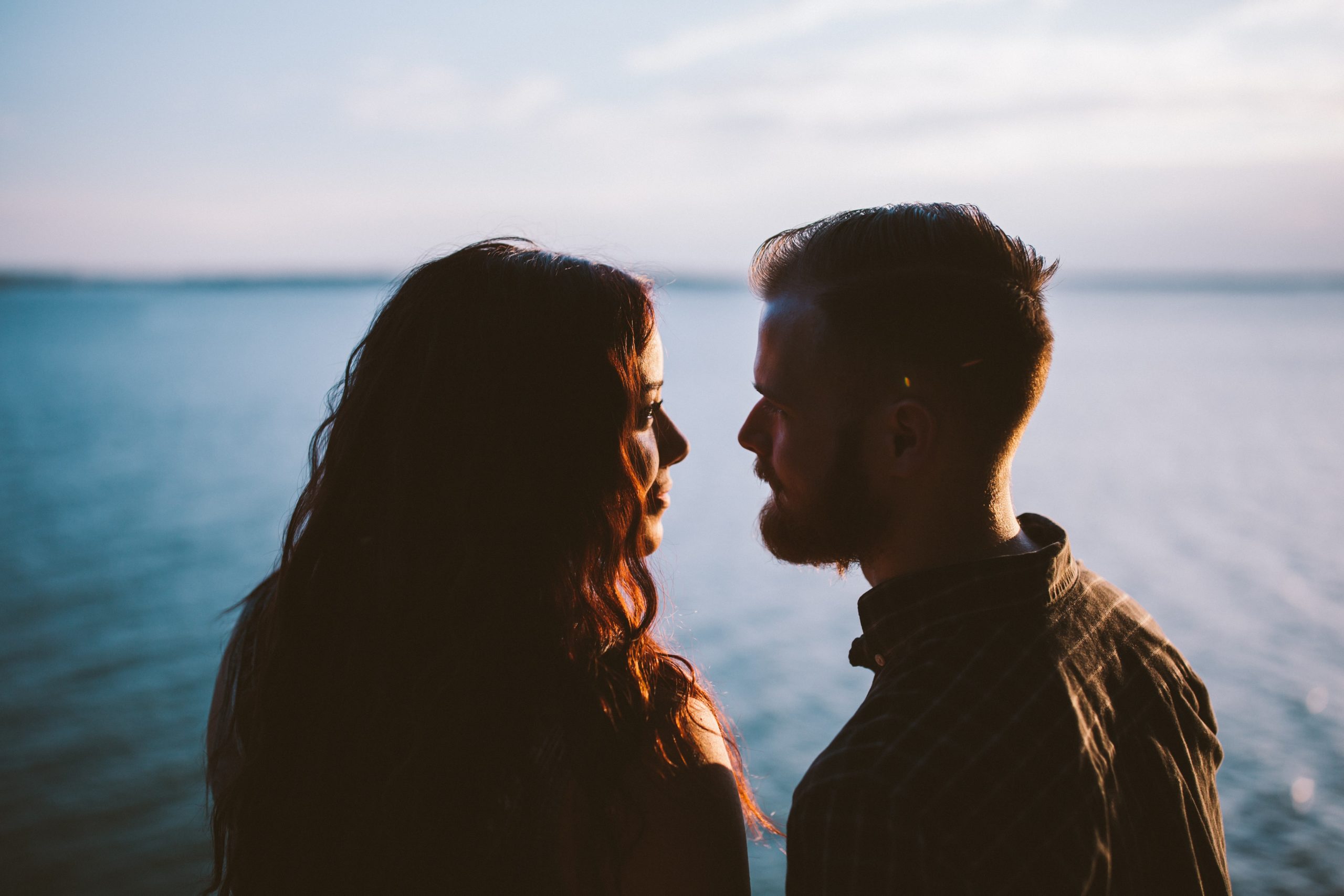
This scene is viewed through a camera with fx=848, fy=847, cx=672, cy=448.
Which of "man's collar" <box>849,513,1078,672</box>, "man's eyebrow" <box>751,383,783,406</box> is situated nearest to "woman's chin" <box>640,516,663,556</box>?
"man's eyebrow" <box>751,383,783,406</box>

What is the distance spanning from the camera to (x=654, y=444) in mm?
1916

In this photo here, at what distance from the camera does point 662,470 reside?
212 centimetres

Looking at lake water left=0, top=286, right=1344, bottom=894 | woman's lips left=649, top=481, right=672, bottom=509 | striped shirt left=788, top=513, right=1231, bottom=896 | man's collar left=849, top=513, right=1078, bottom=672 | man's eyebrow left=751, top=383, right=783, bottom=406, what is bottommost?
lake water left=0, top=286, right=1344, bottom=894

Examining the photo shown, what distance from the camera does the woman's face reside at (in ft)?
5.89

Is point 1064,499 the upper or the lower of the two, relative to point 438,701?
lower

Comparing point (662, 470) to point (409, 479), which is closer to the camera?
point (409, 479)

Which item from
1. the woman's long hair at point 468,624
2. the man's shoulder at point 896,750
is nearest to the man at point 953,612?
the man's shoulder at point 896,750

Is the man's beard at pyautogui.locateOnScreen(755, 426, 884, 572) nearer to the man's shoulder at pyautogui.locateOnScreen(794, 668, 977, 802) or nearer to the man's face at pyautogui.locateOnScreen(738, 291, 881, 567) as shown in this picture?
the man's face at pyautogui.locateOnScreen(738, 291, 881, 567)

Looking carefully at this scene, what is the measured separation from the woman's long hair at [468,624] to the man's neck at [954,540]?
0.50 meters

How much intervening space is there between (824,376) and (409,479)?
90cm

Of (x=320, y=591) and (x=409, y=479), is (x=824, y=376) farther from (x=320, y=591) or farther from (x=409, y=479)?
(x=320, y=591)

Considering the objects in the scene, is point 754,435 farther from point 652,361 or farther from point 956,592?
point 956,592

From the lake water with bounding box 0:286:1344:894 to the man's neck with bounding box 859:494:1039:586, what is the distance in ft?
2.13

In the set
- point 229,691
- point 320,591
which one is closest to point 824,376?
point 320,591
